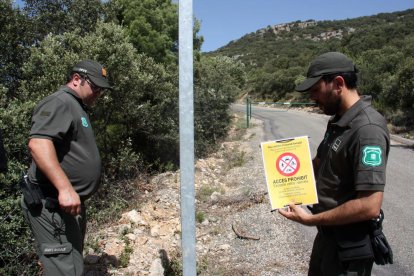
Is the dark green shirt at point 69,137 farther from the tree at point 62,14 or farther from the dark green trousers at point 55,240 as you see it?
the tree at point 62,14

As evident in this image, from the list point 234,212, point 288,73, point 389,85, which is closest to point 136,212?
point 234,212

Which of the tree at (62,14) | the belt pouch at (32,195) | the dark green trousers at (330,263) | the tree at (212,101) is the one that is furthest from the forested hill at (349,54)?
the belt pouch at (32,195)

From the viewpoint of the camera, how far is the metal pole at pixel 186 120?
2400 mm

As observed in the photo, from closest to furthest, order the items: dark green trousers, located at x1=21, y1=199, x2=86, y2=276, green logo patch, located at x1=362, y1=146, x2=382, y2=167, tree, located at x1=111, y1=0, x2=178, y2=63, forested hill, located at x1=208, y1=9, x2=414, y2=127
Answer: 1. green logo patch, located at x1=362, y1=146, x2=382, y2=167
2. dark green trousers, located at x1=21, y1=199, x2=86, y2=276
3. tree, located at x1=111, y1=0, x2=178, y2=63
4. forested hill, located at x1=208, y1=9, x2=414, y2=127

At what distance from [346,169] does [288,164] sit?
361 millimetres

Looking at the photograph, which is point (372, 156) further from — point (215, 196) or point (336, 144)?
point (215, 196)

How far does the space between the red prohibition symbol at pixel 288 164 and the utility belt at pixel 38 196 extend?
157 centimetres

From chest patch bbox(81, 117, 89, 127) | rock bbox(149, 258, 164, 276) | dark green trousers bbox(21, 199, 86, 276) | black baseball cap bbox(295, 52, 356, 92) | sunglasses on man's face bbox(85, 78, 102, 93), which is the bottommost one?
rock bbox(149, 258, 164, 276)

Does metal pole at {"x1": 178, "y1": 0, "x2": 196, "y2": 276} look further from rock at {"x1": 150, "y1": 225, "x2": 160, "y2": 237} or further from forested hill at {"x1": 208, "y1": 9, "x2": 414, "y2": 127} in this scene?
forested hill at {"x1": 208, "y1": 9, "x2": 414, "y2": 127}

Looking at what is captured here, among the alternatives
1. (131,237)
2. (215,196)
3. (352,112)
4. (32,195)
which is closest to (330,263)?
(352,112)

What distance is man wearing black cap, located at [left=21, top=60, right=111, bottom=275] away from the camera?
8.57 feet

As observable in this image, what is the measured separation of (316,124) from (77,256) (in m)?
18.1

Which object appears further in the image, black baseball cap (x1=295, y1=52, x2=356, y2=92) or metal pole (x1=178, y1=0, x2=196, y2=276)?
metal pole (x1=178, y1=0, x2=196, y2=276)

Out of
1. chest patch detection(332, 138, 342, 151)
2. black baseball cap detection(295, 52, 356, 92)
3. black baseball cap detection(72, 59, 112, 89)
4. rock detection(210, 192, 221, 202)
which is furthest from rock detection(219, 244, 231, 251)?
black baseball cap detection(295, 52, 356, 92)
